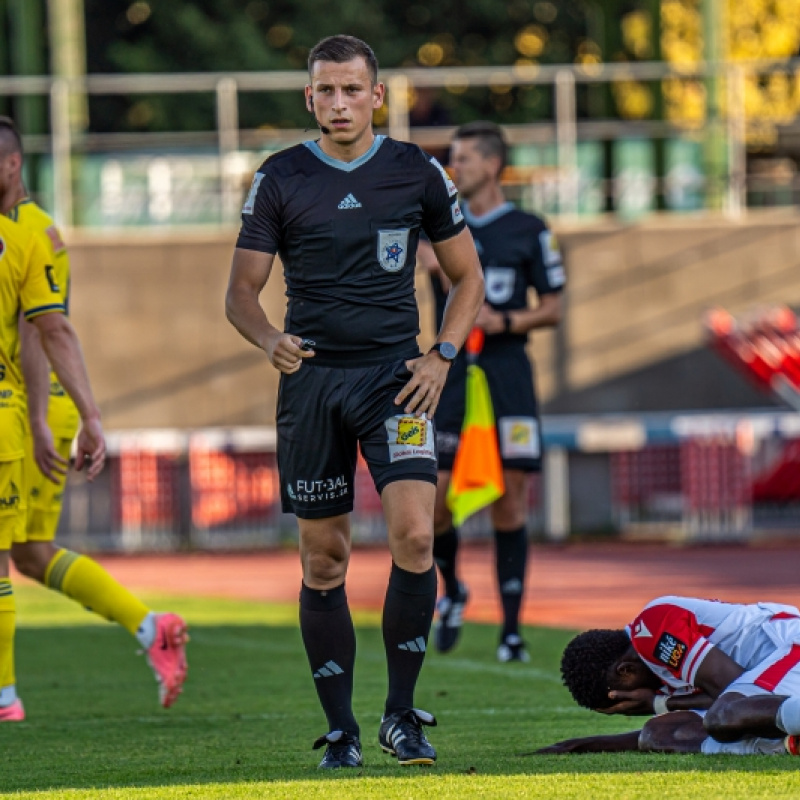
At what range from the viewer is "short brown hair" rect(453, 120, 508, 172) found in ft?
30.3

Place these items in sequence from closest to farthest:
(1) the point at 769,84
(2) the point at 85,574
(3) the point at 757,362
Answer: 1. (2) the point at 85,574
2. (3) the point at 757,362
3. (1) the point at 769,84

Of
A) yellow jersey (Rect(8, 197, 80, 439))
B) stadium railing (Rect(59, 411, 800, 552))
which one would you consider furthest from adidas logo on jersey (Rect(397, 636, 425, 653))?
stadium railing (Rect(59, 411, 800, 552))

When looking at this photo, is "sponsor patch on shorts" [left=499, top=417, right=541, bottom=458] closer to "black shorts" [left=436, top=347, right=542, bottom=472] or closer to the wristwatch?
"black shorts" [left=436, top=347, right=542, bottom=472]

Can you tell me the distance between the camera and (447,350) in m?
5.51

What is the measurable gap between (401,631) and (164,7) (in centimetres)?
2703

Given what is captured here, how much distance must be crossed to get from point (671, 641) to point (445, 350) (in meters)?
1.15

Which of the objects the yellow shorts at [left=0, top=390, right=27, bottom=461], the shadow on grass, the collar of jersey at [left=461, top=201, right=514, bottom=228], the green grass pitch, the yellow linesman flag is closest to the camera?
the green grass pitch

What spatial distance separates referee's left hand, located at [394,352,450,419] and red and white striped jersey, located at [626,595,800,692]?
96 centimetres

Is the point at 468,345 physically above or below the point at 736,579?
above

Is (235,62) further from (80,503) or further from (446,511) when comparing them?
(446,511)

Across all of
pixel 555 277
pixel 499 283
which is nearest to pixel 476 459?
pixel 499 283

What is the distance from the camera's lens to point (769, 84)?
107ft

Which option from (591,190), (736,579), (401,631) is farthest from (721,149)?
(401,631)

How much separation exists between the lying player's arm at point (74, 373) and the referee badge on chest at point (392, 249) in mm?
1700
